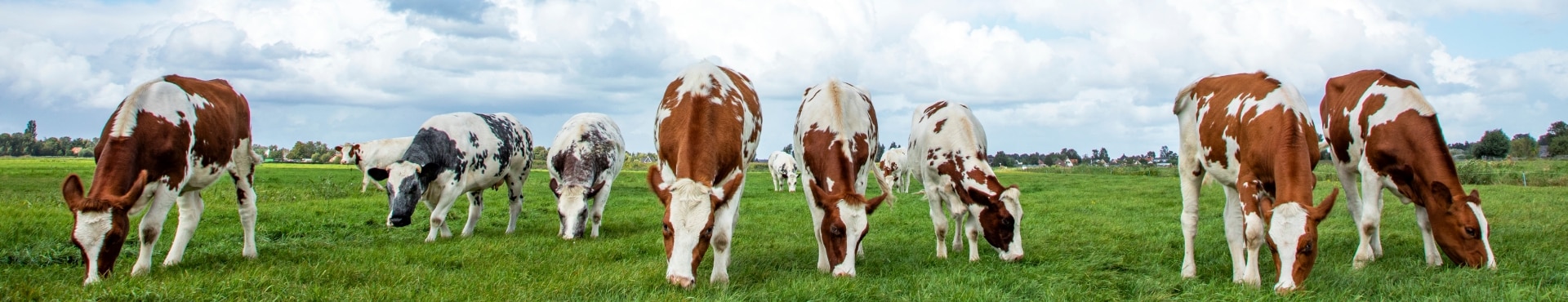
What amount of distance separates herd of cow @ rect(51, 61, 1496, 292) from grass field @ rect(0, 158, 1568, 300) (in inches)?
11.6

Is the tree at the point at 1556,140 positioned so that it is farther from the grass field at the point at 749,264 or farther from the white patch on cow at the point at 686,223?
the white patch on cow at the point at 686,223

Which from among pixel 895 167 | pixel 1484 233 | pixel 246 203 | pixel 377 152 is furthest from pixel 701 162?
pixel 895 167

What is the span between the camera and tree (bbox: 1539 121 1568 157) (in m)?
64.9

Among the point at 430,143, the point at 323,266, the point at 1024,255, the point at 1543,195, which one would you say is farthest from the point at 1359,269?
the point at 1543,195

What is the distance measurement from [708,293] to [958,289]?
1.71 metres

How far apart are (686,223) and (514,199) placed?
6681mm

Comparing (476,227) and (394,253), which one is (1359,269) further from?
(476,227)

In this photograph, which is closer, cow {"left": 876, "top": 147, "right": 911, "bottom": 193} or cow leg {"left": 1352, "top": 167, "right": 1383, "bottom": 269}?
cow leg {"left": 1352, "top": 167, "right": 1383, "bottom": 269}

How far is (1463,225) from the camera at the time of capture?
23.4 ft

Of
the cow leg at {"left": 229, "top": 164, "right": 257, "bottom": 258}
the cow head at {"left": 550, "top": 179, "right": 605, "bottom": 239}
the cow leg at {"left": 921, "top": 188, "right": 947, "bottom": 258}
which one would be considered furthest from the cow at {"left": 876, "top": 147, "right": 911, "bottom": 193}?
the cow leg at {"left": 229, "top": 164, "right": 257, "bottom": 258}

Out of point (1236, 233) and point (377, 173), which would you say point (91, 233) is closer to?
point (377, 173)

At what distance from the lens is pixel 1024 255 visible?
8391mm

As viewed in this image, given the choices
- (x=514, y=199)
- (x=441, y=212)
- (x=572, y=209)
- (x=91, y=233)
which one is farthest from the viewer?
(x=514, y=199)

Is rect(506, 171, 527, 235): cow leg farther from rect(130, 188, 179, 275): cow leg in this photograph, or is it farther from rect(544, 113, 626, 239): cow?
rect(130, 188, 179, 275): cow leg
